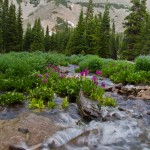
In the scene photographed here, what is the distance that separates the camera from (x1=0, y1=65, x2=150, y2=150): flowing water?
23.9 feet

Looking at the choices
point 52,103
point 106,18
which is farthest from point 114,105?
point 106,18

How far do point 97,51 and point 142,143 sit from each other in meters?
45.7

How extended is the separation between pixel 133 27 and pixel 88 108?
3773 centimetres

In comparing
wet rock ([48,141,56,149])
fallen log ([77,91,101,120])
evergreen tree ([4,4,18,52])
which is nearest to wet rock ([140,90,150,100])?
fallen log ([77,91,101,120])

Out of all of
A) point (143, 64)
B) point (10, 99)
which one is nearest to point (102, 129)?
point (10, 99)

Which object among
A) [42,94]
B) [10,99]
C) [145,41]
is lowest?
[10,99]

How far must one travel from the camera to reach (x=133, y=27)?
45531 millimetres

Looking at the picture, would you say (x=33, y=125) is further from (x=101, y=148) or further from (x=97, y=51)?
(x=97, y=51)

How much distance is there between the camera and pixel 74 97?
1152cm

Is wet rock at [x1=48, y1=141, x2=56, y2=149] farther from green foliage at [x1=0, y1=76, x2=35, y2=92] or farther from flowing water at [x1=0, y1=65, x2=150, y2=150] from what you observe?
green foliage at [x1=0, y1=76, x2=35, y2=92]

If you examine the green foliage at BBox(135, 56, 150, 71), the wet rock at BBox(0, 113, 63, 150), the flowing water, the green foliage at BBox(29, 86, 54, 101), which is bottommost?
the flowing water

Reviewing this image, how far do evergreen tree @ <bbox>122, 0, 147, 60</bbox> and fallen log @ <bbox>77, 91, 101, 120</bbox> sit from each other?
36.5 metres

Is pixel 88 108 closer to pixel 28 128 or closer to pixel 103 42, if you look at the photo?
pixel 28 128

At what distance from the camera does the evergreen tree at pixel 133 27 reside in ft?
149
